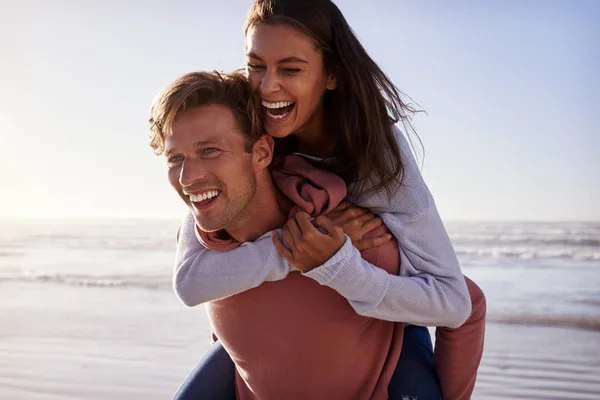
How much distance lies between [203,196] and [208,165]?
0.33 ft

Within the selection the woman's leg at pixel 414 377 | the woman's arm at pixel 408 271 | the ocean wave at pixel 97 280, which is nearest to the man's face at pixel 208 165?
the woman's arm at pixel 408 271

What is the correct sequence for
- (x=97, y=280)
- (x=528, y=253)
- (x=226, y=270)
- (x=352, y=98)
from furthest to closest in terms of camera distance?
(x=528, y=253), (x=97, y=280), (x=352, y=98), (x=226, y=270)

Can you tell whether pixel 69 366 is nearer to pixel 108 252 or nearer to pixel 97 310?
pixel 97 310

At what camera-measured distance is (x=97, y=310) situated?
9.36m

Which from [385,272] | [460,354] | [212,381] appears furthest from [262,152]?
[460,354]

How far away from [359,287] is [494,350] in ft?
16.5

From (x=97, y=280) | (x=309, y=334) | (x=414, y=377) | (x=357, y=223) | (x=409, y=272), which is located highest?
(x=357, y=223)

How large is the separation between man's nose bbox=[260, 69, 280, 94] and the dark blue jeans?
3.17ft

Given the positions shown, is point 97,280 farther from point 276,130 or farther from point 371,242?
point 371,242

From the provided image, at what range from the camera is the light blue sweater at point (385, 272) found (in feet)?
A: 8.70

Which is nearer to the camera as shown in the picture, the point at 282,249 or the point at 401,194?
the point at 282,249

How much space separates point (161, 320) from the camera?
8.60m

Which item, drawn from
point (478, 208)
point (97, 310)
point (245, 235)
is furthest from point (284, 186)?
point (478, 208)

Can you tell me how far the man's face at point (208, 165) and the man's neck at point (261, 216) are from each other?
0.19 feet
